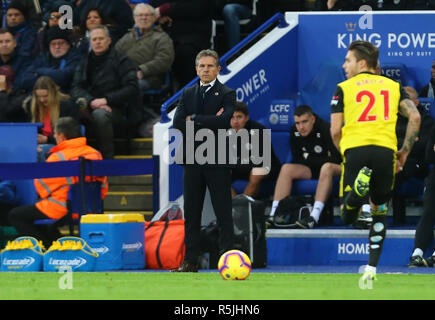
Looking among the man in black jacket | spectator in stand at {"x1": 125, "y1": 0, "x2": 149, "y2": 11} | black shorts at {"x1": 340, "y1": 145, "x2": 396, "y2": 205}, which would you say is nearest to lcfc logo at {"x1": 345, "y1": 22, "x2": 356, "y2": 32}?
the man in black jacket

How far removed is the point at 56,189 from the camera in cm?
1218

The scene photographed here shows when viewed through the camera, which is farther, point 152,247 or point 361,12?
point 361,12

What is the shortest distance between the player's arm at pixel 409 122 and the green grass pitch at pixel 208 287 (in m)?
1.03

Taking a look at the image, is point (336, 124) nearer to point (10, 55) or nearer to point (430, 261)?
point (430, 261)

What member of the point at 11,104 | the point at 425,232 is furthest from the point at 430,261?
the point at 11,104

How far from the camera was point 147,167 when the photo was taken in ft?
40.9

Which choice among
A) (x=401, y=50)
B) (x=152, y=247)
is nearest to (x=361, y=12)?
(x=401, y=50)

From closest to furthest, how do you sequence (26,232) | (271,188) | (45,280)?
(45,280)
(26,232)
(271,188)

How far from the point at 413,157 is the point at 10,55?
6.08 metres

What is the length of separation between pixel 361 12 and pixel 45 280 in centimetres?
695

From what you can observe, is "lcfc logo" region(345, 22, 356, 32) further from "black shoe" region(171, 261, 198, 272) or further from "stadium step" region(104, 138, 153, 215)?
"black shoe" region(171, 261, 198, 272)

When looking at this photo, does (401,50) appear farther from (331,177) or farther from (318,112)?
(331,177)

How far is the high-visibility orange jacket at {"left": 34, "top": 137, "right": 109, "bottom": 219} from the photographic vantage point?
12.2 metres

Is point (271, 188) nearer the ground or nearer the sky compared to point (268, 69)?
nearer the ground
